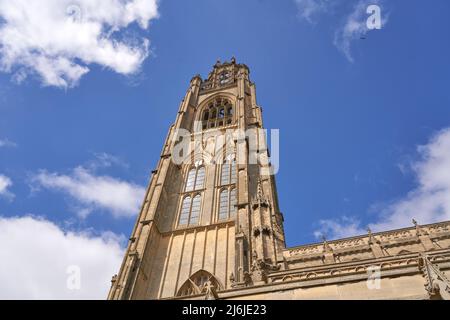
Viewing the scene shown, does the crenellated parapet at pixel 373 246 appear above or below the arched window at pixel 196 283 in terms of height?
above

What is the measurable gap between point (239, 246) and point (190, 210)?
853cm

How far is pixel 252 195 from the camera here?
87.2 ft

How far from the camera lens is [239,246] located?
20438 millimetres

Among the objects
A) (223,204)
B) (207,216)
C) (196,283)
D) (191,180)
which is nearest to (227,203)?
(223,204)

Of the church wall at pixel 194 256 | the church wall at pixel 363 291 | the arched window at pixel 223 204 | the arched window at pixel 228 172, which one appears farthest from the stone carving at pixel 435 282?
the arched window at pixel 228 172

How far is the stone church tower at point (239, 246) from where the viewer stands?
455 inches

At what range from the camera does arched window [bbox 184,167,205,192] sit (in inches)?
1208

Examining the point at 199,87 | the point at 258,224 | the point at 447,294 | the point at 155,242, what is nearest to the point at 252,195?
the point at 258,224

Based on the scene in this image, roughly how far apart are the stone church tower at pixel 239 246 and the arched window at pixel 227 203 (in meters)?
0.08

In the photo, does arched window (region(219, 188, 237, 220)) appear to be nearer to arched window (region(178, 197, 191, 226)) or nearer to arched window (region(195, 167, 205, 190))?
arched window (region(195, 167, 205, 190))

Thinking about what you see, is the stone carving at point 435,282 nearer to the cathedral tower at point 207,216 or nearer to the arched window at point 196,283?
the cathedral tower at point 207,216

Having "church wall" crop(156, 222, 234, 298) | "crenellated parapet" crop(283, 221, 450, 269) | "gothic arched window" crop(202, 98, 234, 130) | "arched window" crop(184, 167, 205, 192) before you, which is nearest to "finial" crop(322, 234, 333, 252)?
"crenellated parapet" crop(283, 221, 450, 269)

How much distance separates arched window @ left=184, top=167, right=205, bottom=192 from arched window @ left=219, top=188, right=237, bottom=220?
2.81m
